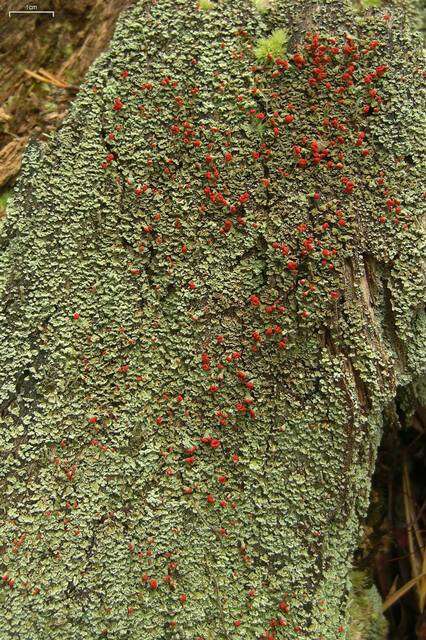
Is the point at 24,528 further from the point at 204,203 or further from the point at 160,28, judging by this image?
the point at 160,28

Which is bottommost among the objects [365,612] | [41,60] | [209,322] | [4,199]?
[365,612]

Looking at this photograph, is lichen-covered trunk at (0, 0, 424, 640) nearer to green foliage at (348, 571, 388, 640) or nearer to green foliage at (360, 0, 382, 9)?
green foliage at (360, 0, 382, 9)

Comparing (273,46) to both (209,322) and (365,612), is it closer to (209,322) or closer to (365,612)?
(209,322)

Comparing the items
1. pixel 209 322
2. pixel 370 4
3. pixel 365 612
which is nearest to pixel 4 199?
pixel 209 322

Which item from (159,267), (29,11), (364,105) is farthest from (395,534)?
(29,11)

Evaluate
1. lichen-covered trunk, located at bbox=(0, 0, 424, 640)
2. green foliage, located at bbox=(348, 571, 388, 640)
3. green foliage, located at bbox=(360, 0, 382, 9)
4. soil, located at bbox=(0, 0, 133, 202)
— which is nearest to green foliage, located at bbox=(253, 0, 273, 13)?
lichen-covered trunk, located at bbox=(0, 0, 424, 640)
